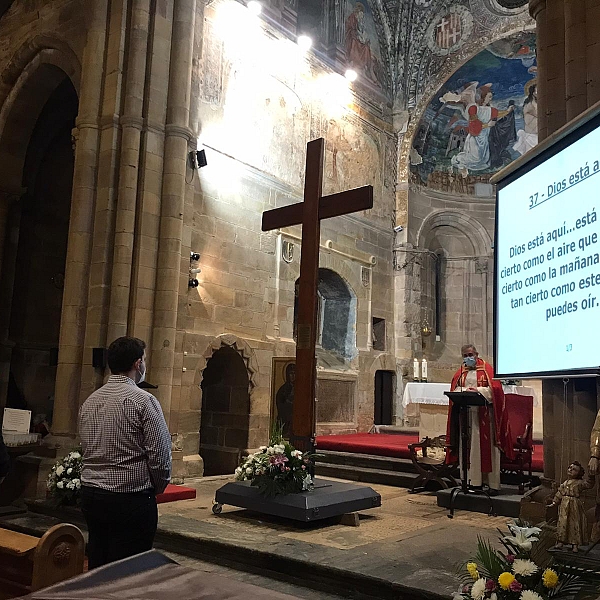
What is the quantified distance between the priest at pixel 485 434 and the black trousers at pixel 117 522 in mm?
4651

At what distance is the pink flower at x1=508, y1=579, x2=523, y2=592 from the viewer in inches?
95.4

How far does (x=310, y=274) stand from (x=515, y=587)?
4.52 metres

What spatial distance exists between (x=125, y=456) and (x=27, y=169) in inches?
413

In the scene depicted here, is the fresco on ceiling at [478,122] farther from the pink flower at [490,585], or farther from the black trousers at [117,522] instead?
the pink flower at [490,585]

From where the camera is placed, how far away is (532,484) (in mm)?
7742

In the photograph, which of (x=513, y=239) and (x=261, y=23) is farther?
(x=261, y=23)

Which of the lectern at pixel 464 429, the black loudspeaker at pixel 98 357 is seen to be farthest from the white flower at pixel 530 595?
the black loudspeaker at pixel 98 357

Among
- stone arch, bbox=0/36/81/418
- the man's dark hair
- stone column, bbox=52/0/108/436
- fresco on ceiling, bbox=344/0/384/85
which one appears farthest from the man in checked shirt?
fresco on ceiling, bbox=344/0/384/85

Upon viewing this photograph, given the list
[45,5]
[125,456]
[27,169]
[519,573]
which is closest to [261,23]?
[45,5]

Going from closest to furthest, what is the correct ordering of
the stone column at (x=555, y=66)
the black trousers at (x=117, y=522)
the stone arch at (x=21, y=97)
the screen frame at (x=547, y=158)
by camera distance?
1. the black trousers at (x=117, y=522)
2. the screen frame at (x=547, y=158)
3. the stone column at (x=555, y=66)
4. the stone arch at (x=21, y=97)

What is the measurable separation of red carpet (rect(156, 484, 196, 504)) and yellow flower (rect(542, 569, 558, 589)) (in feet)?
19.1

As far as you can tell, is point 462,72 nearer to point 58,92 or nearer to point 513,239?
point 58,92

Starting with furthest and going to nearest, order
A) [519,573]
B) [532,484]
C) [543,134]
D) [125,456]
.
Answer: [532,484] < [543,134] < [125,456] < [519,573]

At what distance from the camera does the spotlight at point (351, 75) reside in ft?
48.1
